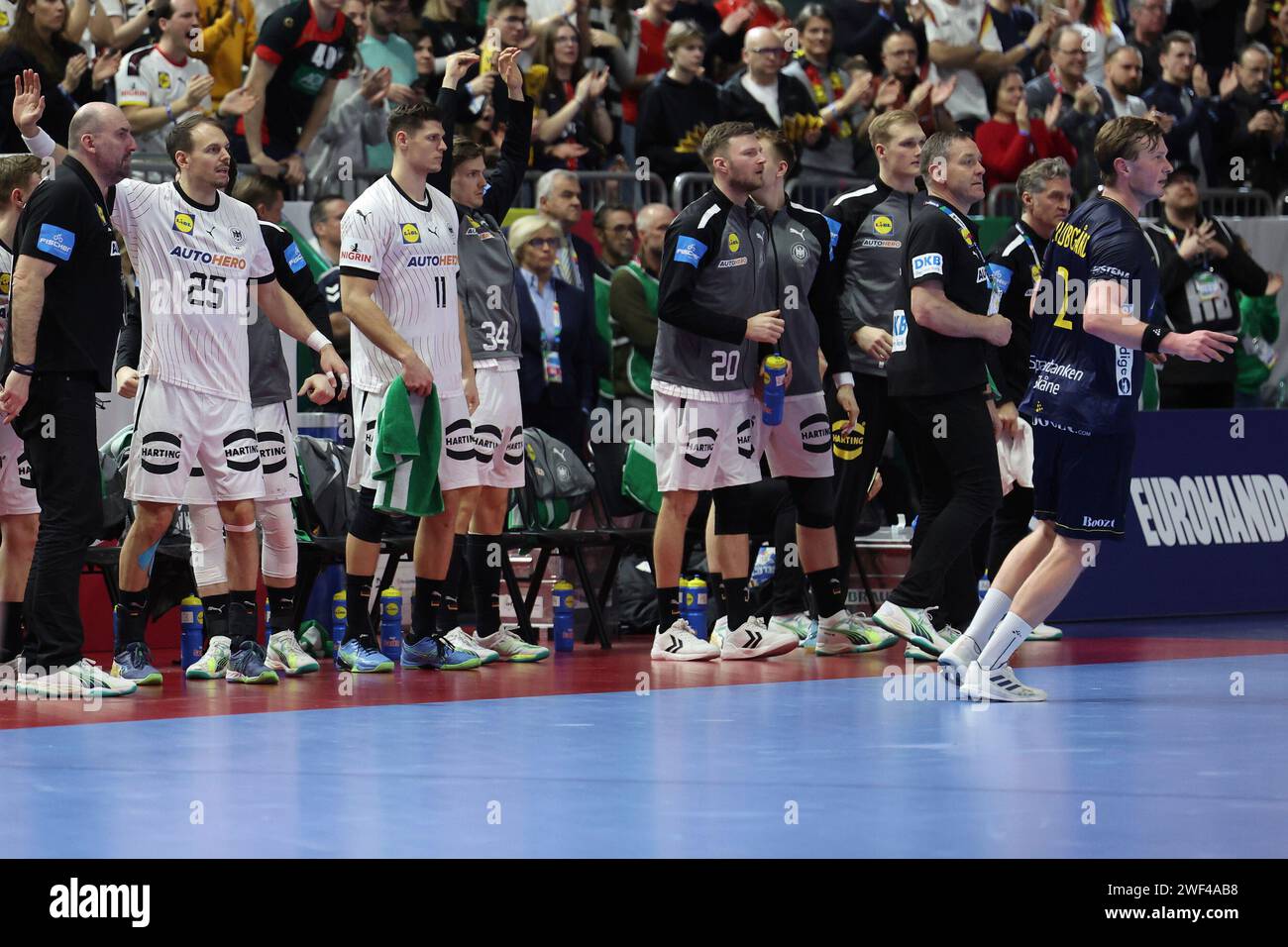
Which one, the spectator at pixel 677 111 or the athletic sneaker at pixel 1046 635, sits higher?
the spectator at pixel 677 111

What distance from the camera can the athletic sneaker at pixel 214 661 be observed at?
30.5ft

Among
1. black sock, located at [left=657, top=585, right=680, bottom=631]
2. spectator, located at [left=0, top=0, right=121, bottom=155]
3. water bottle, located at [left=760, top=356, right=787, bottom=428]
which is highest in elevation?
spectator, located at [left=0, top=0, right=121, bottom=155]

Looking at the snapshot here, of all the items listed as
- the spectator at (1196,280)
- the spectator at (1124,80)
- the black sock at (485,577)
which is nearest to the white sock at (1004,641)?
the black sock at (485,577)

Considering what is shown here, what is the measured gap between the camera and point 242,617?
9.23 metres

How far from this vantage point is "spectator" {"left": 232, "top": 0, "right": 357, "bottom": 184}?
41.6 feet

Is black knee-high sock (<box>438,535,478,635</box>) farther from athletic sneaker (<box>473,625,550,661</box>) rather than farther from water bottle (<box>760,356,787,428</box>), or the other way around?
water bottle (<box>760,356,787,428</box>)

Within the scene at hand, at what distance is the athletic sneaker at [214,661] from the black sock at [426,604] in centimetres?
96

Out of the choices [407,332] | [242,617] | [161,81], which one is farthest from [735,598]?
[161,81]

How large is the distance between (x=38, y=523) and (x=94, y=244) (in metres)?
1.32

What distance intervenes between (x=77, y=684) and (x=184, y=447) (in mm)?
1175

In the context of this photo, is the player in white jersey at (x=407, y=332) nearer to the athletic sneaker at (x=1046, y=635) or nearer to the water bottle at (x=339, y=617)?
the water bottle at (x=339, y=617)

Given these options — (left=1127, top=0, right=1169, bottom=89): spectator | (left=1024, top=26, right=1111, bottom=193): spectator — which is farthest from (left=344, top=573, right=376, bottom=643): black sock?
(left=1127, top=0, right=1169, bottom=89): spectator

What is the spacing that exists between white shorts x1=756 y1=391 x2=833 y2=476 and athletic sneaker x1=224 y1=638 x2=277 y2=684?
109 inches
